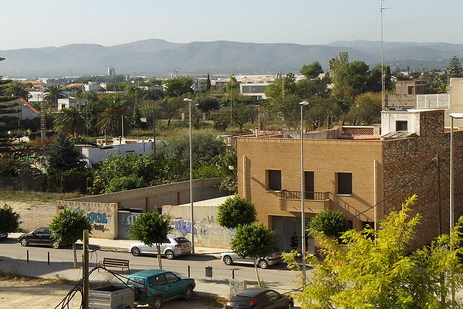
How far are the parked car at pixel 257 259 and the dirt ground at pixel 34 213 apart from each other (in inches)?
570

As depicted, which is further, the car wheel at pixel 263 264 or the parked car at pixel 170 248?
the parked car at pixel 170 248

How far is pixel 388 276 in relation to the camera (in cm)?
1656

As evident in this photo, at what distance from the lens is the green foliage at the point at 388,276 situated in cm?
1650

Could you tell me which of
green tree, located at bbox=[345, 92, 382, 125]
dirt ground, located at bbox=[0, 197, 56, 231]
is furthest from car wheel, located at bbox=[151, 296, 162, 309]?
green tree, located at bbox=[345, 92, 382, 125]

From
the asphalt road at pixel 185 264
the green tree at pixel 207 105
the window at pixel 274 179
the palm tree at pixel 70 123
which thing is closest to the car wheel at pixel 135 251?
the asphalt road at pixel 185 264

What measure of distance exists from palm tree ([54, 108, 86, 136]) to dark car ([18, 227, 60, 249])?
52.4 m

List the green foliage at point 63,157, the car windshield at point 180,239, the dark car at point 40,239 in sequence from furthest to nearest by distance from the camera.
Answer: the green foliage at point 63,157 → the dark car at point 40,239 → the car windshield at point 180,239

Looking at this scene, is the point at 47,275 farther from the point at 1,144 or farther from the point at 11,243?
the point at 1,144

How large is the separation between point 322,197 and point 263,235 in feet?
18.9

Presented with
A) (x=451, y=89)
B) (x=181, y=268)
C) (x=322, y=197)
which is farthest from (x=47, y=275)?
(x=451, y=89)

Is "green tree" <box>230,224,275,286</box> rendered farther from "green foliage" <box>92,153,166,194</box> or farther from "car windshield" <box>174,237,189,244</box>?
"green foliage" <box>92,153,166,194</box>

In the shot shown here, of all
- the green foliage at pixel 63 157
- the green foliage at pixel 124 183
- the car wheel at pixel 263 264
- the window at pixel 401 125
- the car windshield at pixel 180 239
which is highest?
the window at pixel 401 125

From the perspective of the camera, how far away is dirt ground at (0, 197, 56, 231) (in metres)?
45.1

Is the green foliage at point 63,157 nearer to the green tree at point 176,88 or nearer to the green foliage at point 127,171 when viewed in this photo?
the green foliage at point 127,171
